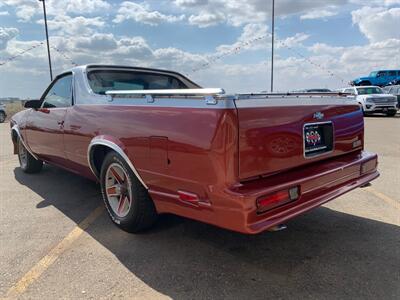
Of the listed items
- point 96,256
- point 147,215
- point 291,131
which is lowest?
point 96,256

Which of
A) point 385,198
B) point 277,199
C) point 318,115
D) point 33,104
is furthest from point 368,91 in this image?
point 277,199

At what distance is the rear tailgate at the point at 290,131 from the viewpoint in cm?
288

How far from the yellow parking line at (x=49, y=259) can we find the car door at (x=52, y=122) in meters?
1.10

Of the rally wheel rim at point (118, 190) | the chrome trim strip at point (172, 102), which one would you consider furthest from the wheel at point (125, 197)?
the chrome trim strip at point (172, 102)

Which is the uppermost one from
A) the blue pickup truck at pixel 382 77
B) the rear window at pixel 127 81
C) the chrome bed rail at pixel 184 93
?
the blue pickup truck at pixel 382 77

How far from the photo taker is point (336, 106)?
3695 mm

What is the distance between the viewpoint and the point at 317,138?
139 inches

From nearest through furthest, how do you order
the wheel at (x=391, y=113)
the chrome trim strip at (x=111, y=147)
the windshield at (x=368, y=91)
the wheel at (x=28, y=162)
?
the chrome trim strip at (x=111, y=147)
the wheel at (x=28, y=162)
the wheel at (x=391, y=113)
the windshield at (x=368, y=91)

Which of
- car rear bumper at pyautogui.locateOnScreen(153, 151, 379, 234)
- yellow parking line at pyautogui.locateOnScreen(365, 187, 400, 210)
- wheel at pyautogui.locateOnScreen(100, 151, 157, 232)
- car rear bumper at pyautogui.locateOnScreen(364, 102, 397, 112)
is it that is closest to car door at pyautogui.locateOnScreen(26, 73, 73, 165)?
wheel at pyautogui.locateOnScreen(100, 151, 157, 232)

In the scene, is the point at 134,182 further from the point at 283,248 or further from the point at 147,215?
the point at 283,248

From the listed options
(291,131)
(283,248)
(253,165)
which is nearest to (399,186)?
(283,248)

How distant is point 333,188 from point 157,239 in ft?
5.61

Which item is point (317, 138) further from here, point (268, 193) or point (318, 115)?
point (268, 193)

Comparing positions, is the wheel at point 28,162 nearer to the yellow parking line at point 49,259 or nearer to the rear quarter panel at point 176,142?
the yellow parking line at point 49,259
